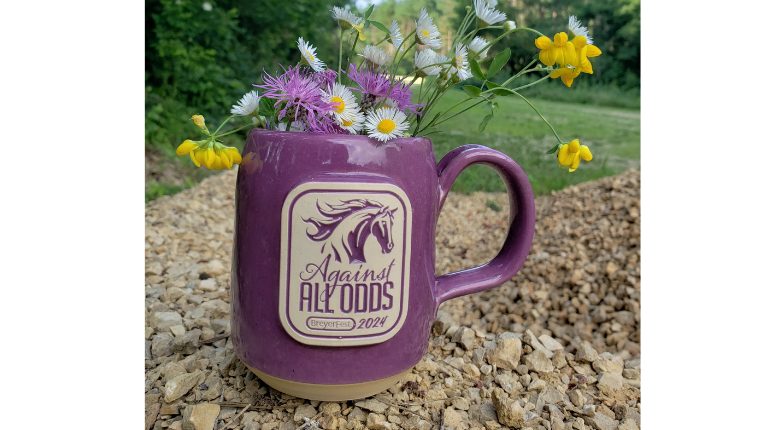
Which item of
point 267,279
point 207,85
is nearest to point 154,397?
point 267,279

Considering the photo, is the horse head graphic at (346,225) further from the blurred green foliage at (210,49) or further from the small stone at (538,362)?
the blurred green foliage at (210,49)

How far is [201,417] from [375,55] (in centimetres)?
74

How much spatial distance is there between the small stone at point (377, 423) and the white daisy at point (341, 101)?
0.55 metres

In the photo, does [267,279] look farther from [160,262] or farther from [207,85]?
[207,85]

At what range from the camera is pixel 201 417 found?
1226 millimetres

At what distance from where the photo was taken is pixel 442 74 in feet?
3.95

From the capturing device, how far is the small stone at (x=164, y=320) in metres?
1.61

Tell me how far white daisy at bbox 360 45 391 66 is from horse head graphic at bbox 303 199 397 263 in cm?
29

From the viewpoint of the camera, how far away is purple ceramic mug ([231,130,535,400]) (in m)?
1.11

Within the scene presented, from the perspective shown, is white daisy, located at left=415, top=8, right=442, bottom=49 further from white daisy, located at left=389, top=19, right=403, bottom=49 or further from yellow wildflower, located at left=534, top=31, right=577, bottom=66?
yellow wildflower, located at left=534, top=31, right=577, bottom=66

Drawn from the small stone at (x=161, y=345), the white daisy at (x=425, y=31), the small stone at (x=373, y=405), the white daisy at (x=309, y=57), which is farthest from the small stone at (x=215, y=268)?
the white daisy at (x=425, y=31)

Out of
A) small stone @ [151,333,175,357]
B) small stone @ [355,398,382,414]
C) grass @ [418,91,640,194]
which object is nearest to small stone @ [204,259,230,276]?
small stone @ [151,333,175,357]

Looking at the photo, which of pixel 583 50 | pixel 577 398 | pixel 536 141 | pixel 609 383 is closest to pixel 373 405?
pixel 577 398

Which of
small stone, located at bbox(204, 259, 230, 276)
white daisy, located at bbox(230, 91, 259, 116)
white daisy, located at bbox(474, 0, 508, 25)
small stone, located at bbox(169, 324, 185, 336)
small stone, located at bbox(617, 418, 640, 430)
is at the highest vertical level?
white daisy, located at bbox(474, 0, 508, 25)
